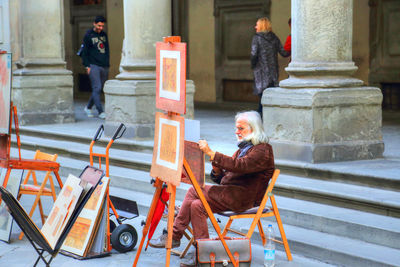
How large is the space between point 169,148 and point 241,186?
0.67 metres

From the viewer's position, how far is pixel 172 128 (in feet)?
17.0

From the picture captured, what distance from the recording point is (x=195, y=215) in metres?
5.43

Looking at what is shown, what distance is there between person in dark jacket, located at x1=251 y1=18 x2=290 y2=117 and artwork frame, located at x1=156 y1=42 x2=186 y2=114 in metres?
4.91

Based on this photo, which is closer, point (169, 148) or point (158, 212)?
point (169, 148)

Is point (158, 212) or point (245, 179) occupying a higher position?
point (245, 179)

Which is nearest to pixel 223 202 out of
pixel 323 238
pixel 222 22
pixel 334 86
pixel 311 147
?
pixel 323 238

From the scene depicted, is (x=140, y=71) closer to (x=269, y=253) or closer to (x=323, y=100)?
(x=323, y=100)

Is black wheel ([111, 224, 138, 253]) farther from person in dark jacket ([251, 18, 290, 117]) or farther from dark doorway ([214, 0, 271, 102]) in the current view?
dark doorway ([214, 0, 271, 102])

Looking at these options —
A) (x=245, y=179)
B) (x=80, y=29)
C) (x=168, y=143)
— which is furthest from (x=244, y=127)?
(x=80, y=29)

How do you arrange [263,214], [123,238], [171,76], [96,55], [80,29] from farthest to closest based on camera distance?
[80,29] < [96,55] < [123,238] < [263,214] < [171,76]

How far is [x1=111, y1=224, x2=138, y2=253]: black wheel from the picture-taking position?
6016 millimetres

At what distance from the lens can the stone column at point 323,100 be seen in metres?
7.26

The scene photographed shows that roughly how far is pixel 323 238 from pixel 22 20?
7510 millimetres

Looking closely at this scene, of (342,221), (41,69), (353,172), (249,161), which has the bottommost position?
(342,221)
